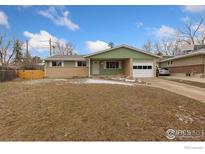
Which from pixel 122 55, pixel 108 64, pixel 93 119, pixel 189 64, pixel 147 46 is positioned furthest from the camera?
pixel 147 46

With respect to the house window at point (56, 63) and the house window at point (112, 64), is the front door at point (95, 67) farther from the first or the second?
the house window at point (56, 63)

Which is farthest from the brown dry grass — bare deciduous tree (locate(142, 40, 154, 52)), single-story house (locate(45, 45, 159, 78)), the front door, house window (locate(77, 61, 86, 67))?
bare deciduous tree (locate(142, 40, 154, 52))

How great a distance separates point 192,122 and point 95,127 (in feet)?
9.22

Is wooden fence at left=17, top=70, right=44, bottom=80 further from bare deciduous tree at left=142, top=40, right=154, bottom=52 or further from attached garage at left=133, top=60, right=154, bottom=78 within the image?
bare deciduous tree at left=142, top=40, right=154, bottom=52

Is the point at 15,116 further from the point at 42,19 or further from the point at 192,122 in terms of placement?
the point at 192,122

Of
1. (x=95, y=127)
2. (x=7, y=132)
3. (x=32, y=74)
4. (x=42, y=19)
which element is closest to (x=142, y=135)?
(x=95, y=127)

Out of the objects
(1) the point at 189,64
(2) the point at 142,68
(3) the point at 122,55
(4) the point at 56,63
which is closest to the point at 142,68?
(2) the point at 142,68

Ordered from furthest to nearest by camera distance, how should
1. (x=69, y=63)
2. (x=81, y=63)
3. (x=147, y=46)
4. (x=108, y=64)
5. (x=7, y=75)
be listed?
(x=147, y=46), (x=81, y=63), (x=108, y=64), (x=69, y=63), (x=7, y=75)

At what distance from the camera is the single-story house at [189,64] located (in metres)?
23.0

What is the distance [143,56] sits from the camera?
77.4 feet

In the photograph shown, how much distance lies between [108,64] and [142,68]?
4.64 m

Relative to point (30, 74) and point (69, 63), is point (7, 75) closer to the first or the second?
point (30, 74)

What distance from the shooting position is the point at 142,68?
2344 cm

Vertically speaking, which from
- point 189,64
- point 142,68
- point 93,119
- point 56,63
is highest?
point 56,63
